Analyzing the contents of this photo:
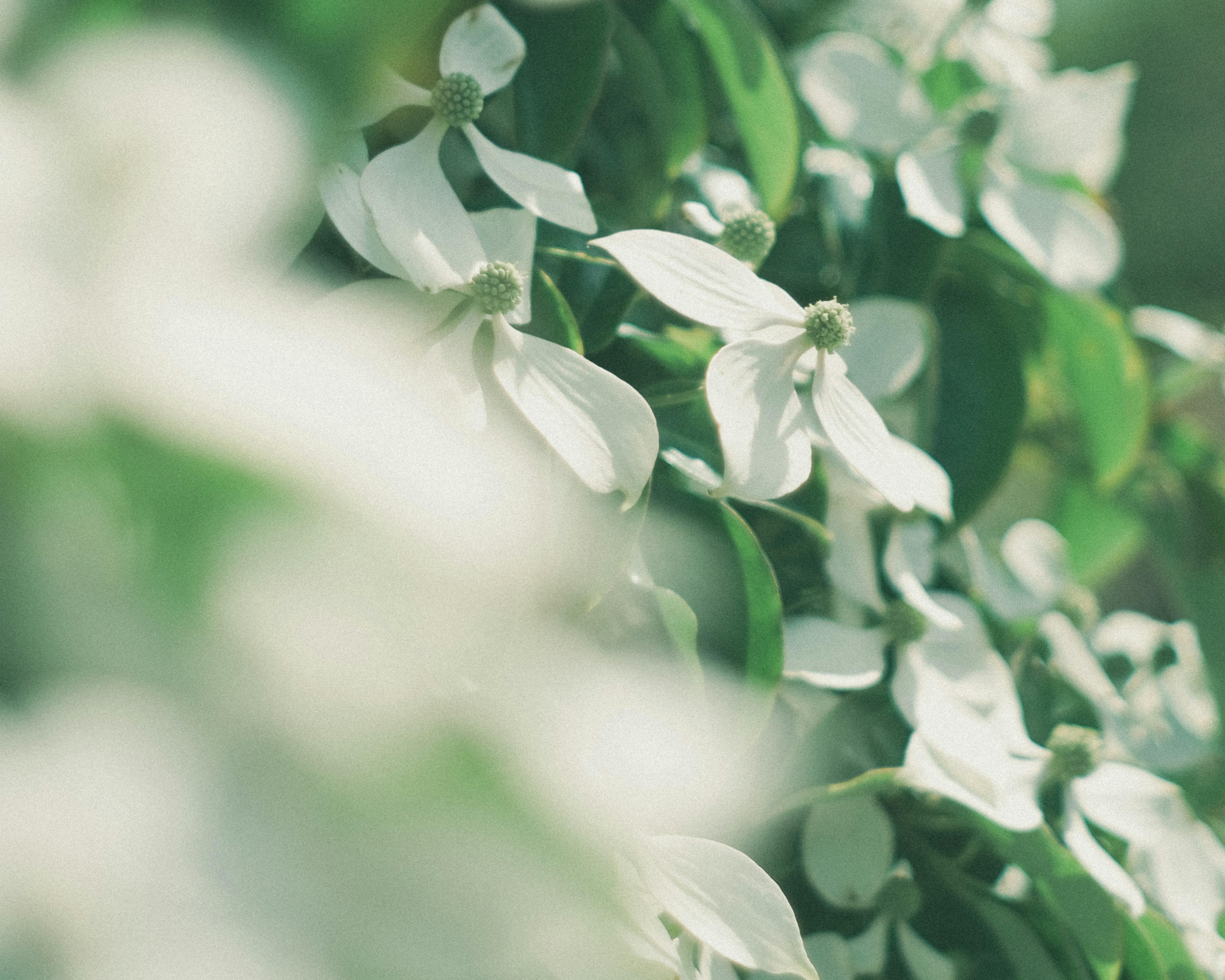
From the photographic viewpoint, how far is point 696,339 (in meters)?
0.22

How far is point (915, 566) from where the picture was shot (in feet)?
0.82

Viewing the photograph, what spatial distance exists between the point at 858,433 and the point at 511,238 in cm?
7

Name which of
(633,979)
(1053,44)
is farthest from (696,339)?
(1053,44)

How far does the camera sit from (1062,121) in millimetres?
284

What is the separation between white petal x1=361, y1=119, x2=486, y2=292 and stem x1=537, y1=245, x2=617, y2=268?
0.02m

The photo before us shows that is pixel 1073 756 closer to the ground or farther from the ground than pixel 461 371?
closer to the ground

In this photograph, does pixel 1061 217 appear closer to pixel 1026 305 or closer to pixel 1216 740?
pixel 1026 305

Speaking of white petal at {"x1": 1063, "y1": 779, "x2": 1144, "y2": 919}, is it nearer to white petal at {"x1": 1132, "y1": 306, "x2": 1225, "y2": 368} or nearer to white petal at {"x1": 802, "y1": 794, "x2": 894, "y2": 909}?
white petal at {"x1": 802, "y1": 794, "x2": 894, "y2": 909}

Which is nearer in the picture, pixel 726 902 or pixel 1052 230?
pixel 726 902

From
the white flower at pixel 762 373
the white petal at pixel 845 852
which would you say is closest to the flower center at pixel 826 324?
the white flower at pixel 762 373

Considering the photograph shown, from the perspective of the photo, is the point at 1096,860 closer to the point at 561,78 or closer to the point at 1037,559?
the point at 1037,559

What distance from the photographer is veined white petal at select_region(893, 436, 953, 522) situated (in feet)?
0.65

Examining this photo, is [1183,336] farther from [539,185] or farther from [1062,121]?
[539,185]

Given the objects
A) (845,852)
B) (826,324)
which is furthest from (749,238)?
(845,852)
